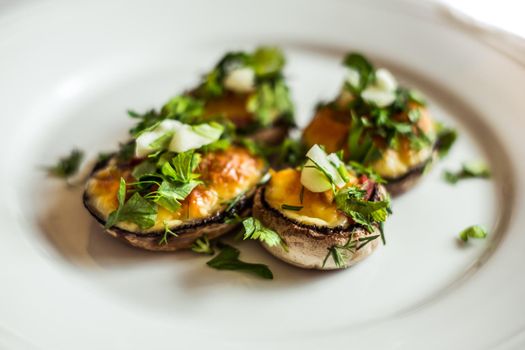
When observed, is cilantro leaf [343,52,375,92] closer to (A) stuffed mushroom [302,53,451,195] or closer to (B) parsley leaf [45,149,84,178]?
(A) stuffed mushroom [302,53,451,195]

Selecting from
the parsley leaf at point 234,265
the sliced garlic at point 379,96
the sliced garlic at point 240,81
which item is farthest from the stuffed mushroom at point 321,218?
the sliced garlic at point 240,81

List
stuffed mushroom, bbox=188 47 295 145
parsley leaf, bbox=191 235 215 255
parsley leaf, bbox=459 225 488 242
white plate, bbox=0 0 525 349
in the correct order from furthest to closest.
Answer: stuffed mushroom, bbox=188 47 295 145 < parsley leaf, bbox=459 225 488 242 < parsley leaf, bbox=191 235 215 255 < white plate, bbox=0 0 525 349

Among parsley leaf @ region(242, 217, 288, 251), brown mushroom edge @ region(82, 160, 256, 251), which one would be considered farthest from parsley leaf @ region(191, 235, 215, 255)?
parsley leaf @ region(242, 217, 288, 251)

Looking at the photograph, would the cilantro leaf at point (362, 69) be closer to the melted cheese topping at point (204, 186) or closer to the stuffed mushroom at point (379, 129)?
the stuffed mushroom at point (379, 129)

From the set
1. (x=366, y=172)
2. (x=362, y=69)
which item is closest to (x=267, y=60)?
(x=362, y=69)

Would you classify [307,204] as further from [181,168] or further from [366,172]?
A: [181,168]

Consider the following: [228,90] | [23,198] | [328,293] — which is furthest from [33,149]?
[328,293]
